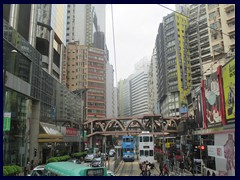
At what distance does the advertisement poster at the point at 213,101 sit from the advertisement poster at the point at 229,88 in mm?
2293

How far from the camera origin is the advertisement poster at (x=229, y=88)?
71.3 feet

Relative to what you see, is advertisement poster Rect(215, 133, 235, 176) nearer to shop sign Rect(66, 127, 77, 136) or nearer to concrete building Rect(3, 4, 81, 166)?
concrete building Rect(3, 4, 81, 166)

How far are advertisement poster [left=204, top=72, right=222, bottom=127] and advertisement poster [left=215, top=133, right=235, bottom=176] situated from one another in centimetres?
581

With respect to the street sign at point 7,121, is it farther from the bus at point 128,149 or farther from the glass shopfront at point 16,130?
the bus at point 128,149

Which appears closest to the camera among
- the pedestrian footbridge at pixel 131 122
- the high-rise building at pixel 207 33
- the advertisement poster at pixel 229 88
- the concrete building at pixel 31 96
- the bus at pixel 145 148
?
the advertisement poster at pixel 229 88

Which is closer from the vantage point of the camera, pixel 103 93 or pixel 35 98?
pixel 35 98

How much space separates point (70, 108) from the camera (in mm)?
46594

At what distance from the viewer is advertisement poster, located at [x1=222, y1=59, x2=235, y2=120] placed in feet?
71.3

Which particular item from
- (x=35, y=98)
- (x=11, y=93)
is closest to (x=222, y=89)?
(x=11, y=93)

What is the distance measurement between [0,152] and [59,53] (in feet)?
142

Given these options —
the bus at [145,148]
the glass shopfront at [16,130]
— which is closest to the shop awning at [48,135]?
the glass shopfront at [16,130]

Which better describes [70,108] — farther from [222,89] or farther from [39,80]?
[222,89]

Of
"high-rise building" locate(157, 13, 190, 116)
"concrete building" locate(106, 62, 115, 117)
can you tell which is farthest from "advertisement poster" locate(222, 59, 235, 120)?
"concrete building" locate(106, 62, 115, 117)
